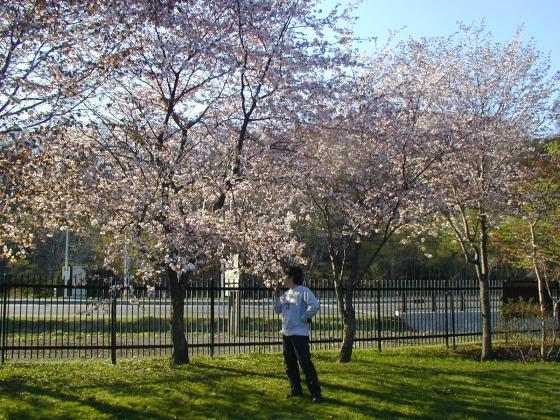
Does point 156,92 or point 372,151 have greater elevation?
point 156,92

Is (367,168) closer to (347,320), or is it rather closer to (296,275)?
(347,320)

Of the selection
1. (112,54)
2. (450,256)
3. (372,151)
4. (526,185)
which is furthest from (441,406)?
(450,256)

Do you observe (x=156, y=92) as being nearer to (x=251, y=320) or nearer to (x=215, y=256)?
(x=215, y=256)

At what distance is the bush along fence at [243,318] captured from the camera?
12.4 meters

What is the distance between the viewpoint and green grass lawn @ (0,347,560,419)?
7.37 meters

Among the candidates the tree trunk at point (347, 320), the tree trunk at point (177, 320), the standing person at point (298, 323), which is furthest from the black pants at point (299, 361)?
the tree trunk at point (347, 320)

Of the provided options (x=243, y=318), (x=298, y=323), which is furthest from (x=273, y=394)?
(x=243, y=318)

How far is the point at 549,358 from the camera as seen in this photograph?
14008 millimetres

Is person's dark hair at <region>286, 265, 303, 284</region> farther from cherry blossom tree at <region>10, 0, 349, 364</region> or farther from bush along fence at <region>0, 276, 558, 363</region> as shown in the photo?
bush along fence at <region>0, 276, 558, 363</region>

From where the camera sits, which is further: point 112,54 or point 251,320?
point 251,320

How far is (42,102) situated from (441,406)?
267 inches

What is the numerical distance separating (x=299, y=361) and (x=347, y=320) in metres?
4.56

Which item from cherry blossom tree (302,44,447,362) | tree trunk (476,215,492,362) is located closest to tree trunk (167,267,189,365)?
cherry blossom tree (302,44,447,362)

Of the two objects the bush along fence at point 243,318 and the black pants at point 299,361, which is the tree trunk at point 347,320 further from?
the black pants at point 299,361
